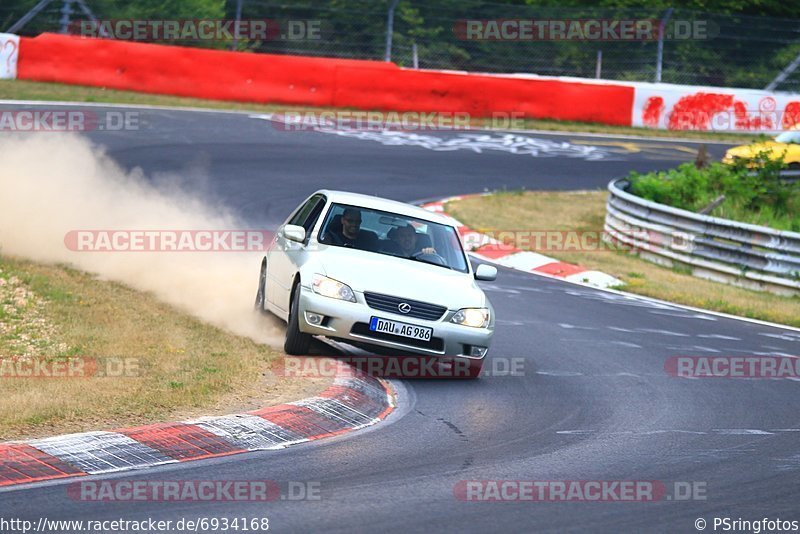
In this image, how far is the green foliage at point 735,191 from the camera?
20.9 m

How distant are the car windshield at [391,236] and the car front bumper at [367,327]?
96cm

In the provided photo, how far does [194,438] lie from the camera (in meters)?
7.75

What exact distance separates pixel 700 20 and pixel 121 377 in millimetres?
25579

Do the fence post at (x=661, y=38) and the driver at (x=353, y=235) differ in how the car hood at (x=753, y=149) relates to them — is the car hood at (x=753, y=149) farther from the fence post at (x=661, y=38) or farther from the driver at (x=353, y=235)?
the driver at (x=353, y=235)
